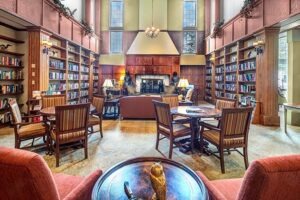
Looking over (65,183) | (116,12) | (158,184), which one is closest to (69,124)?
(65,183)

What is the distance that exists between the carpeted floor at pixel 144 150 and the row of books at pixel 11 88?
97 centimetres

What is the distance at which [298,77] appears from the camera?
6.24 meters

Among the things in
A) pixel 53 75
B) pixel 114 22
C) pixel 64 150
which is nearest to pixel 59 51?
pixel 53 75

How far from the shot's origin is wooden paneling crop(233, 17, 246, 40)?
716 cm

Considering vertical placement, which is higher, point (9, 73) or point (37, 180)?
point (9, 73)

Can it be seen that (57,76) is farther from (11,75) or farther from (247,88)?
(247,88)

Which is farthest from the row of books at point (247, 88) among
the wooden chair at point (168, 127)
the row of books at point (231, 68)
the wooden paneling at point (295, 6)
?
the wooden chair at point (168, 127)

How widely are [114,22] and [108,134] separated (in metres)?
9.08

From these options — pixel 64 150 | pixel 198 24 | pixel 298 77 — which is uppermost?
pixel 198 24

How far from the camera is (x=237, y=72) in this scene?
25.4 ft

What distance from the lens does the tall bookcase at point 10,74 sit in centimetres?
568

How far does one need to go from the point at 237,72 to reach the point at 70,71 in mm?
6061

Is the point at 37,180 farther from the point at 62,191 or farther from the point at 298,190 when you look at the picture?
the point at 298,190

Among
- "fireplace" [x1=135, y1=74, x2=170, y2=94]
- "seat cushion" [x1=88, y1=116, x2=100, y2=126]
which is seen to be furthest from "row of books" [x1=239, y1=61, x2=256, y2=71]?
"fireplace" [x1=135, y1=74, x2=170, y2=94]
